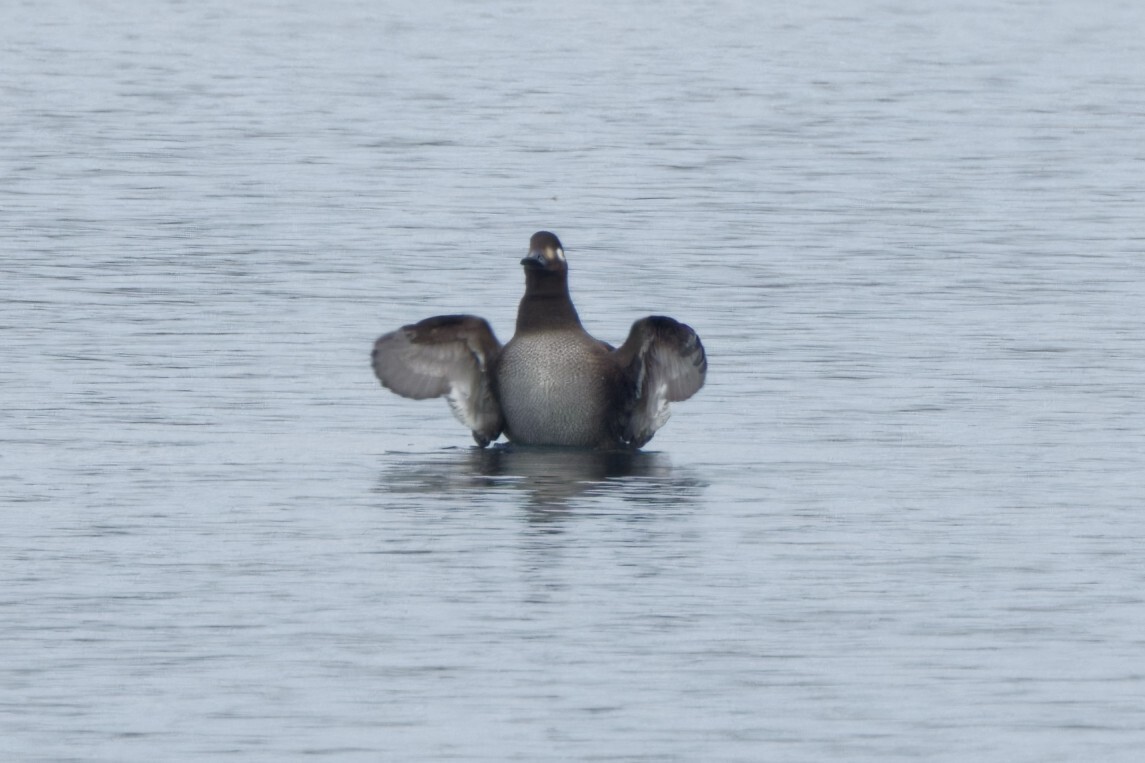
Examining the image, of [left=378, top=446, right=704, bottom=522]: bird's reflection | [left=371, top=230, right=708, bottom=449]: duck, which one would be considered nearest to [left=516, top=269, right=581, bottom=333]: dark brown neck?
[left=371, top=230, right=708, bottom=449]: duck

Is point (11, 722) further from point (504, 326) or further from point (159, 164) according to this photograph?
point (159, 164)

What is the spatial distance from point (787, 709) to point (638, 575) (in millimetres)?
2227

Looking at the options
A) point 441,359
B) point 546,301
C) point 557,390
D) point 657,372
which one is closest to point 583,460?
point 557,390

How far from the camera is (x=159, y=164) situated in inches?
1286

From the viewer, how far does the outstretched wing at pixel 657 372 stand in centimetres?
1638

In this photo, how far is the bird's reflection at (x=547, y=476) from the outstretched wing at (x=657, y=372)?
7.5 inches

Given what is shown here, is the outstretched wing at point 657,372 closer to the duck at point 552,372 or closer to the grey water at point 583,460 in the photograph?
the duck at point 552,372

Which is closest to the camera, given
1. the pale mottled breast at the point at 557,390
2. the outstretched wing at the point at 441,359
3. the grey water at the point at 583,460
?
the grey water at the point at 583,460

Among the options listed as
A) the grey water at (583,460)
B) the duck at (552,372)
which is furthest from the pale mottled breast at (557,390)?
the grey water at (583,460)

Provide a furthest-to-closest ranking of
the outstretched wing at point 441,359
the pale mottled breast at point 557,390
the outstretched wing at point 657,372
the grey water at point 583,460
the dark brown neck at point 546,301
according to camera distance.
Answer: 1. the outstretched wing at point 441,359
2. the dark brown neck at point 546,301
3. the outstretched wing at point 657,372
4. the pale mottled breast at point 557,390
5. the grey water at point 583,460

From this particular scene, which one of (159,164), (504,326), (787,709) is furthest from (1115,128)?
(787,709)

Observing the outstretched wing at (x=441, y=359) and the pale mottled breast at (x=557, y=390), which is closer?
the pale mottled breast at (x=557, y=390)

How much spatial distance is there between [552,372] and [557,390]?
0.11 meters

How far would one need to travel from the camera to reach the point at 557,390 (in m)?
16.2
